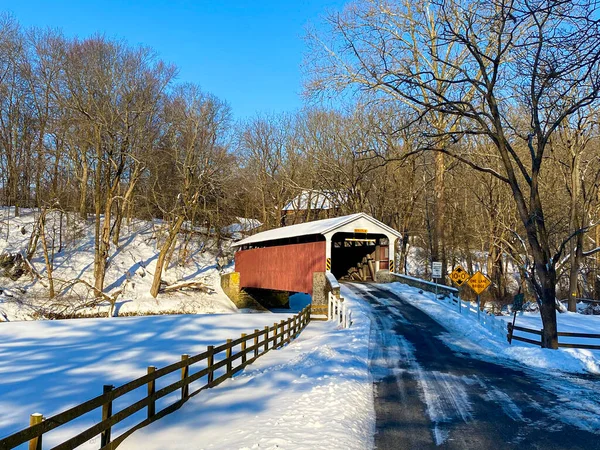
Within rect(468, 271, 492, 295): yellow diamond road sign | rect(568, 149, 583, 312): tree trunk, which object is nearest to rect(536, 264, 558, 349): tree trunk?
rect(468, 271, 492, 295): yellow diamond road sign

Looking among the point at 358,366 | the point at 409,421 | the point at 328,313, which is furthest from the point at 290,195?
the point at 409,421

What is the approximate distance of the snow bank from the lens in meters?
5.37

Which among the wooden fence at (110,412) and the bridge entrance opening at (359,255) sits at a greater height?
the bridge entrance opening at (359,255)

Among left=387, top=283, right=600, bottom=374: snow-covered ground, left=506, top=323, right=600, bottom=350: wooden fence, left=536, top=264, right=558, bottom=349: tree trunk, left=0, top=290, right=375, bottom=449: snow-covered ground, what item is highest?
left=536, top=264, right=558, bottom=349: tree trunk

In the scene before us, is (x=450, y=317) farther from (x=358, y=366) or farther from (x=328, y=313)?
(x=358, y=366)

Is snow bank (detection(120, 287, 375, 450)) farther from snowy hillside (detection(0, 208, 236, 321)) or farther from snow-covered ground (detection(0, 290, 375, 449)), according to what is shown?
snowy hillside (detection(0, 208, 236, 321))

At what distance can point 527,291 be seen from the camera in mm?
36500

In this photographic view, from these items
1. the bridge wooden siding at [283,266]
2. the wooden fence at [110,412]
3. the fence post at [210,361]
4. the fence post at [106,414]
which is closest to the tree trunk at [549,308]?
the wooden fence at [110,412]

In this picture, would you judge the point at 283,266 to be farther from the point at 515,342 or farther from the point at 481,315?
the point at 515,342

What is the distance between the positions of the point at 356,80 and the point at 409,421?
1310 centimetres

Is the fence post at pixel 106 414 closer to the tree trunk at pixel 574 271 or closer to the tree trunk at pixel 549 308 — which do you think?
the tree trunk at pixel 549 308

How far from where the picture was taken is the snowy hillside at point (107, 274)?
87.0ft

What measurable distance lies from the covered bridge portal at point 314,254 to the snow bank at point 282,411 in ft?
40.1

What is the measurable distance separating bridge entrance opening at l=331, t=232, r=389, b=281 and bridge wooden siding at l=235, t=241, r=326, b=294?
284cm
